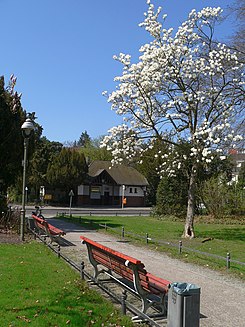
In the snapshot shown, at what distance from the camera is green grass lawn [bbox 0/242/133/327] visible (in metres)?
6.53

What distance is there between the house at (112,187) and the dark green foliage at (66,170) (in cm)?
422

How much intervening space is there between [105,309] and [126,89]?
13577mm

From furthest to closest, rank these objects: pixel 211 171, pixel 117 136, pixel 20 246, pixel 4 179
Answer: pixel 211 171
pixel 4 179
pixel 117 136
pixel 20 246

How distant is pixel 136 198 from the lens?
68.2 metres

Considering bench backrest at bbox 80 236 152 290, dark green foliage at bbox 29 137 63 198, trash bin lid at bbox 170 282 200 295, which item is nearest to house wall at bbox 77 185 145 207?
dark green foliage at bbox 29 137 63 198

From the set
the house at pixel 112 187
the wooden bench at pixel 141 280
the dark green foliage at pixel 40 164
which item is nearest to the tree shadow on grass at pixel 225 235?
the wooden bench at pixel 141 280

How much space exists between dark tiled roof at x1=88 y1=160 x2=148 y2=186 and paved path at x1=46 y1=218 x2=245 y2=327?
1865 inches

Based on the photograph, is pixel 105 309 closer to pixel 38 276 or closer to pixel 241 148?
pixel 38 276

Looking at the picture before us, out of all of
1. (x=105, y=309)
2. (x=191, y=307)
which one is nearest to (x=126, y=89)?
(x=105, y=309)

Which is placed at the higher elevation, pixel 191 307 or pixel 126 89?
pixel 126 89

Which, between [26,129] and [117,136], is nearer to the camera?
[26,129]

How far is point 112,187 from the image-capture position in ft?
214

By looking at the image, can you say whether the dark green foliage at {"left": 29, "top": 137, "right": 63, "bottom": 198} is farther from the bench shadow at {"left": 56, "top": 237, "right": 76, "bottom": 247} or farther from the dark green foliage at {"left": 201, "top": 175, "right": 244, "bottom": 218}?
the bench shadow at {"left": 56, "top": 237, "right": 76, "bottom": 247}

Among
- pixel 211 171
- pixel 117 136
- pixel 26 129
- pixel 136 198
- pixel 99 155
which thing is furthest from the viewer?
pixel 99 155
